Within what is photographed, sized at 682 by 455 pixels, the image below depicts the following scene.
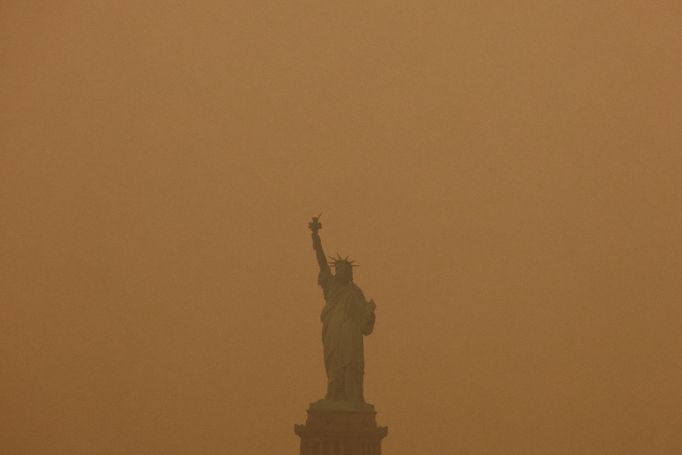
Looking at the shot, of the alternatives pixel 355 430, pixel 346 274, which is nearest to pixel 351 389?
pixel 355 430

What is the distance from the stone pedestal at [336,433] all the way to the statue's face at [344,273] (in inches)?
101

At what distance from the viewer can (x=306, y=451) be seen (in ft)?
68.9

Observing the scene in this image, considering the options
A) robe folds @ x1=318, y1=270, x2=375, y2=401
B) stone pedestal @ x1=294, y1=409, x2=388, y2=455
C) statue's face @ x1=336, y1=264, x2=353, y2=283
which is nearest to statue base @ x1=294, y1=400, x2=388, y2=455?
stone pedestal @ x1=294, y1=409, x2=388, y2=455

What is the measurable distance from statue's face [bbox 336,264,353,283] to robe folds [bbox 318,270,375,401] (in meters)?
0.10

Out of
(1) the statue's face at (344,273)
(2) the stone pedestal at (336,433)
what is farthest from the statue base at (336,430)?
(1) the statue's face at (344,273)

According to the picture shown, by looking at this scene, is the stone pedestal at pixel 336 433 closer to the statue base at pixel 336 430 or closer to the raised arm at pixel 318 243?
the statue base at pixel 336 430

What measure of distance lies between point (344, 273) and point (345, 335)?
130cm

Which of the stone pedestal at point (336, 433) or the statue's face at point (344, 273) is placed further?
the statue's face at point (344, 273)

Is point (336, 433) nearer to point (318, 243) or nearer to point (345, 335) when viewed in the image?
point (345, 335)

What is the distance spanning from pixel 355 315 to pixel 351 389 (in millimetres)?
1404

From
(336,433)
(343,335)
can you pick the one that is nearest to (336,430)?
(336,433)

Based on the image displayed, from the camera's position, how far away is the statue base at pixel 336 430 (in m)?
20.8

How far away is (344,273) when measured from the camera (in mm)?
21906

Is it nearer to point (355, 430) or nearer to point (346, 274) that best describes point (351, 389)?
point (355, 430)
